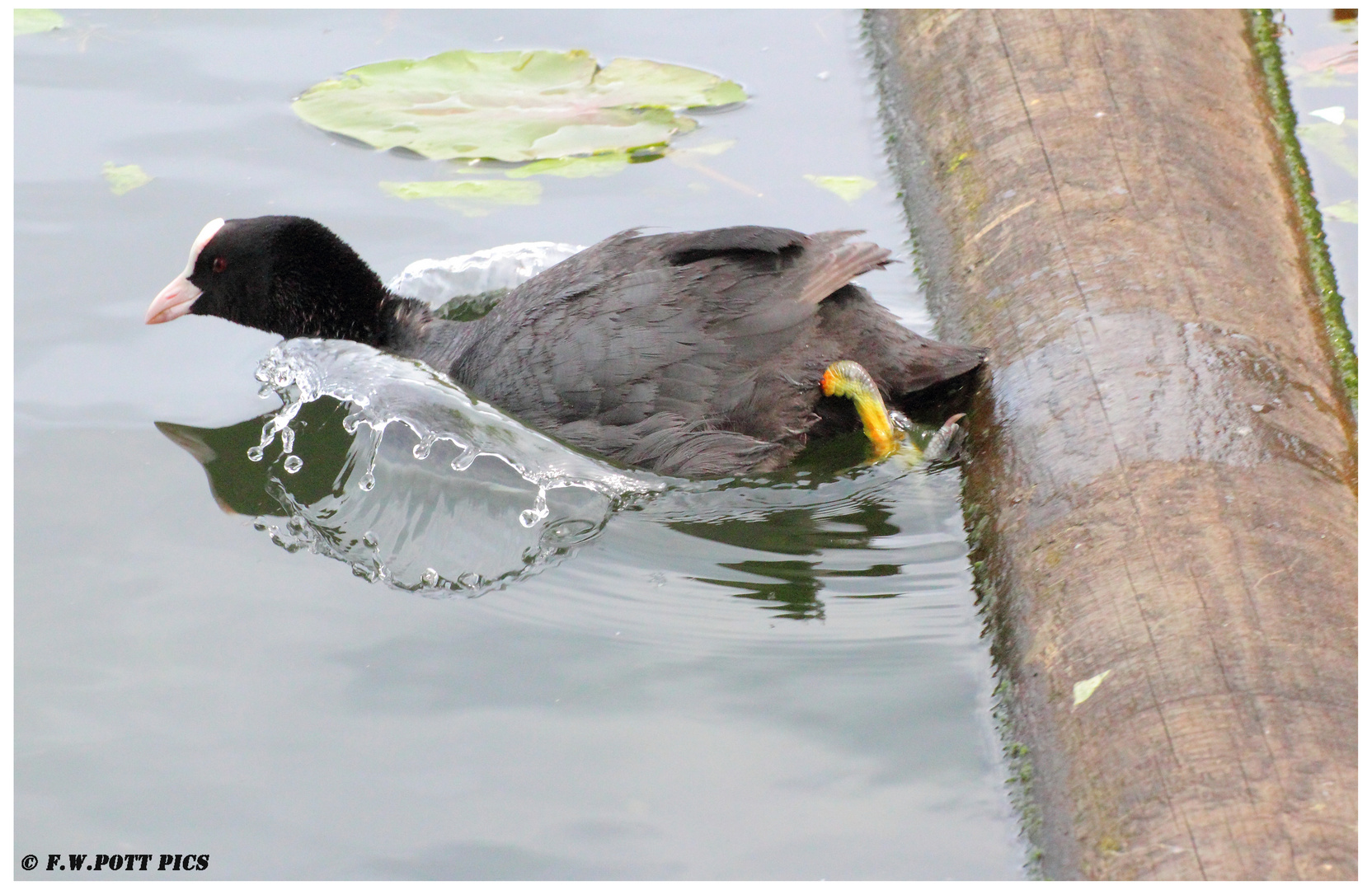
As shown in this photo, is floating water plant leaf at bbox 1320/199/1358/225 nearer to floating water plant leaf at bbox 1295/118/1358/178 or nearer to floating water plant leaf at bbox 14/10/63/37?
floating water plant leaf at bbox 1295/118/1358/178

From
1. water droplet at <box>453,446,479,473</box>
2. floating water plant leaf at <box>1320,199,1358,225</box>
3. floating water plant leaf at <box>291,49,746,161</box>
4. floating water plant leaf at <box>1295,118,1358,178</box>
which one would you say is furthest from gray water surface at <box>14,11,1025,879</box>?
floating water plant leaf at <box>1295,118,1358,178</box>

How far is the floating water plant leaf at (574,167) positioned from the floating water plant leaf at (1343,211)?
103 inches

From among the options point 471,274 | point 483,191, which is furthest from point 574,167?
point 471,274

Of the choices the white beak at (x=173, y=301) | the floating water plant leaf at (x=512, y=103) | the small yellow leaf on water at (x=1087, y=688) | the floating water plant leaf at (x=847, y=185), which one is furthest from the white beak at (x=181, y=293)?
the small yellow leaf on water at (x=1087, y=688)

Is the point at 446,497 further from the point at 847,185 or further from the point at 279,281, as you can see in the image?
Answer: the point at 847,185

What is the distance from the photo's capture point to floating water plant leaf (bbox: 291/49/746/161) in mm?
5316

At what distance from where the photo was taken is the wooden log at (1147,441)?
217 cm

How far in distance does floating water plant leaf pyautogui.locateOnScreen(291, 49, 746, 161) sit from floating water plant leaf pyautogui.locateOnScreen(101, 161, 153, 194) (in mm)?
688

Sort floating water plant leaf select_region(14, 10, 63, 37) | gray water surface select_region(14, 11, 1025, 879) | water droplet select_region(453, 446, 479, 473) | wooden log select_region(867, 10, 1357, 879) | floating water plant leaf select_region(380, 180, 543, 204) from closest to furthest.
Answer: wooden log select_region(867, 10, 1357, 879), gray water surface select_region(14, 11, 1025, 879), water droplet select_region(453, 446, 479, 473), floating water plant leaf select_region(380, 180, 543, 204), floating water plant leaf select_region(14, 10, 63, 37)

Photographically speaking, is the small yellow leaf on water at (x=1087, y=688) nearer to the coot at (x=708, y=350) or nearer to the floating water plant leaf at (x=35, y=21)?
the coot at (x=708, y=350)

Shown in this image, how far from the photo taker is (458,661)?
10.3 ft

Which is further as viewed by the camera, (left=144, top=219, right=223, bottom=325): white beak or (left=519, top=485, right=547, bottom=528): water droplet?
(left=144, top=219, right=223, bottom=325): white beak

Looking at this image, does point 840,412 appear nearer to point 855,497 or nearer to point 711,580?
point 855,497

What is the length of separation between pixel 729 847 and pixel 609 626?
80 centimetres
